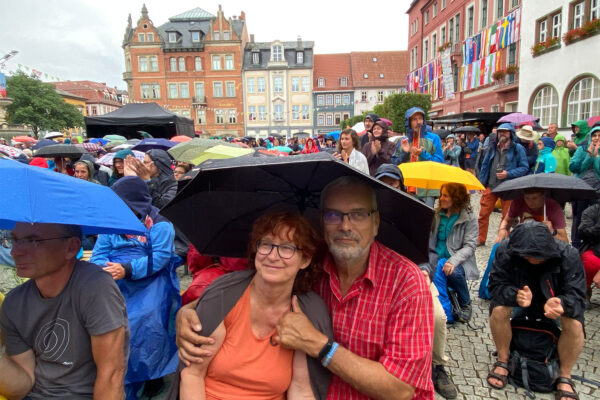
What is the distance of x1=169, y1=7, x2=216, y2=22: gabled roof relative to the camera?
4994 centimetres

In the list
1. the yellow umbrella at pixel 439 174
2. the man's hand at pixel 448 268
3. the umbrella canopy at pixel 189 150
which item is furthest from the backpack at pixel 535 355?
the umbrella canopy at pixel 189 150

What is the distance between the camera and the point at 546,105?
17906 millimetres

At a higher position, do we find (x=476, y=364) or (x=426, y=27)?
(x=426, y=27)

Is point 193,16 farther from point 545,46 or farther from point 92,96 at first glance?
point 545,46

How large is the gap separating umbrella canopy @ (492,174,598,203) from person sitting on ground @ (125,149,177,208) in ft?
12.8

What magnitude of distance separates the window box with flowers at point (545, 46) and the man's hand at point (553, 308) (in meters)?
18.0

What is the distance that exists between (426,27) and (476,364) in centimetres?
3788

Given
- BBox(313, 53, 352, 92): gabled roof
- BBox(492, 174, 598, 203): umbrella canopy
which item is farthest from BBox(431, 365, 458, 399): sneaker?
BBox(313, 53, 352, 92): gabled roof

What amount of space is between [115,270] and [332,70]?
55.3 m

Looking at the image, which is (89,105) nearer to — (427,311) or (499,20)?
(499,20)

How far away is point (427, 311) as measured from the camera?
5.20 ft

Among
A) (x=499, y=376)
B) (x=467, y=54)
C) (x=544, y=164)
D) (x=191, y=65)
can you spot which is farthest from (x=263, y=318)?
(x=191, y=65)

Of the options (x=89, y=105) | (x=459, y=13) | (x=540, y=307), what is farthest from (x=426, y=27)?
(x=89, y=105)

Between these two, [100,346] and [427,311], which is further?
[100,346]
